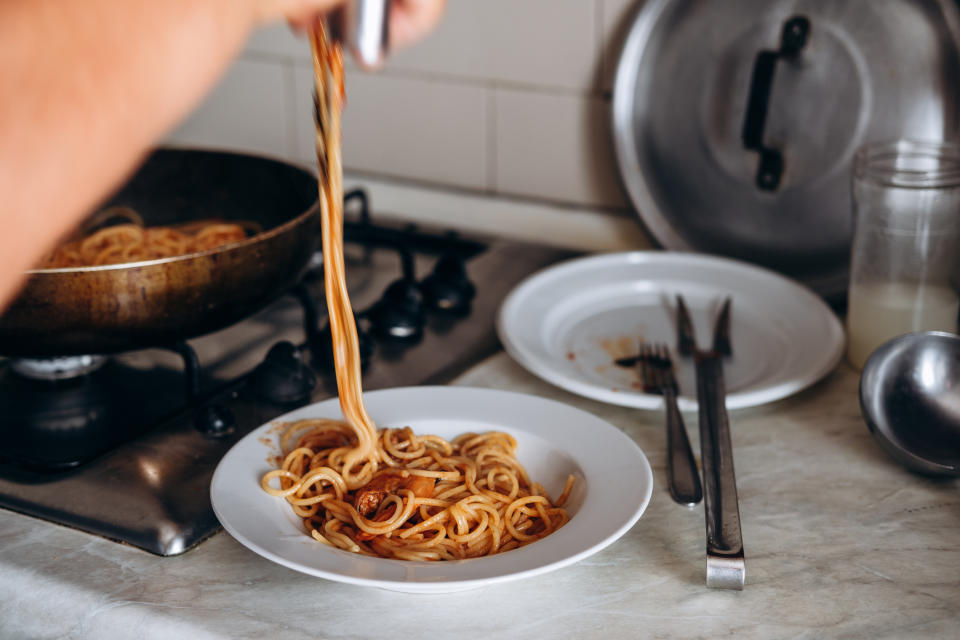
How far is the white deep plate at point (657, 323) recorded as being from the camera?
3.30 feet

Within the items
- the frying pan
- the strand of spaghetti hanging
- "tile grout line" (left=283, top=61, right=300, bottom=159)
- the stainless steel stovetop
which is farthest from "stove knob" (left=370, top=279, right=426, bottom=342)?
"tile grout line" (left=283, top=61, right=300, bottom=159)

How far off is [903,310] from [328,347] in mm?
618

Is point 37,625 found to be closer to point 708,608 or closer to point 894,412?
point 708,608

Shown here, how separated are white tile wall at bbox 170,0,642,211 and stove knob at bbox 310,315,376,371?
496 millimetres

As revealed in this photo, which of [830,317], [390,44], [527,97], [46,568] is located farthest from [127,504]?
[527,97]

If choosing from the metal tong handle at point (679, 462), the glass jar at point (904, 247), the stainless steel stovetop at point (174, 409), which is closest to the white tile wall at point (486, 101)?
the stainless steel stovetop at point (174, 409)

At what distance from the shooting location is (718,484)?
31.5 inches

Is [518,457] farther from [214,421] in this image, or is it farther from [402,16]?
[402,16]

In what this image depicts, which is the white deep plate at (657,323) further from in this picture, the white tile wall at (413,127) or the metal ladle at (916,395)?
the white tile wall at (413,127)

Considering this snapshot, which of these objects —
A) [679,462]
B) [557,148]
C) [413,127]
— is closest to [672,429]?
[679,462]

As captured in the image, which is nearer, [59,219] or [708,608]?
[59,219]

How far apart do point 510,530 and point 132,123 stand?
0.48 metres

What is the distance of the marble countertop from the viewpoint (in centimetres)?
70

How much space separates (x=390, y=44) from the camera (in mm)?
607
